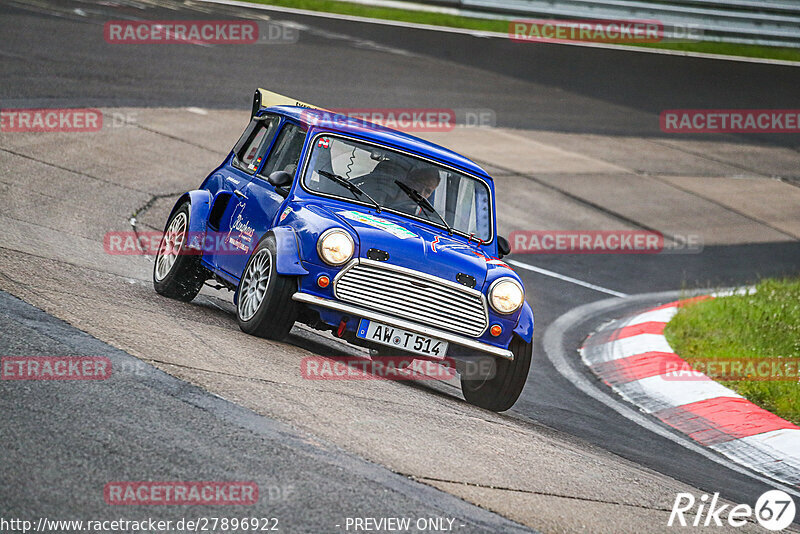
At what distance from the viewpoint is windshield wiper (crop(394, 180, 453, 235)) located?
7715mm

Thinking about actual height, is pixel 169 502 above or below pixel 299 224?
below

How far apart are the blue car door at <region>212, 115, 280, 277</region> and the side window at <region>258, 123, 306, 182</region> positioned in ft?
0.39

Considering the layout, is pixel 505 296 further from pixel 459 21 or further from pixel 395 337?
pixel 459 21

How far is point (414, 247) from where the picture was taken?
694cm

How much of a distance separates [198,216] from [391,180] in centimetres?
152

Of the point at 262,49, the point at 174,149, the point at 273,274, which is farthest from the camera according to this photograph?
the point at 262,49

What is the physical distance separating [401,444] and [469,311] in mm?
1738

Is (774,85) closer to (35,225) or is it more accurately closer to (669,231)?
(669,231)

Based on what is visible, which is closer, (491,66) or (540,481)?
(540,481)

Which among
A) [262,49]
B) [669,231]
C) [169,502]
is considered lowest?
[169,502]

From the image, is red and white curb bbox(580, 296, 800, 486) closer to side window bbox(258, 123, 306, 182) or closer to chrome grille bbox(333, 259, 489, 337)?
chrome grille bbox(333, 259, 489, 337)

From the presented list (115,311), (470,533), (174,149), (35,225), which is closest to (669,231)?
(174,149)

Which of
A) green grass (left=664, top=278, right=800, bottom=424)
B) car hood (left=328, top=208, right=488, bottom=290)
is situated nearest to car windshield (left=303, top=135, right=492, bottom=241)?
car hood (left=328, top=208, right=488, bottom=290)

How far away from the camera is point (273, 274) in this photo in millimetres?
6797
